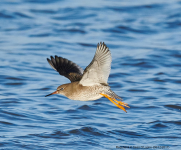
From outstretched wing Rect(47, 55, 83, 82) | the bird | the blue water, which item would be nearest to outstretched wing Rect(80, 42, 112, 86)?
the bird

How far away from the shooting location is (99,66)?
237 inches

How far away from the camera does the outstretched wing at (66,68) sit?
6.96 m

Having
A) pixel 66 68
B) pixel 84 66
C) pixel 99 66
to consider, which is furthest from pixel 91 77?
pixel 84 66

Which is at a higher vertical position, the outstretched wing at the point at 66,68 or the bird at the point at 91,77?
the outstretched wing at the point at 66,68

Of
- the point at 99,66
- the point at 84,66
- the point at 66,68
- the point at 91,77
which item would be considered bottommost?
the point at 91,77

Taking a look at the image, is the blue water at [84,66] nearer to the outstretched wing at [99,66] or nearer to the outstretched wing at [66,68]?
the outstretched wing at [66,68]

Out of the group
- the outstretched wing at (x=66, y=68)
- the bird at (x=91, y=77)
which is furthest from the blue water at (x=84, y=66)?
the outstretched wing at (x=66, y=68)

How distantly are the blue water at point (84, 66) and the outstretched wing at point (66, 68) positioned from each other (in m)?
1.09

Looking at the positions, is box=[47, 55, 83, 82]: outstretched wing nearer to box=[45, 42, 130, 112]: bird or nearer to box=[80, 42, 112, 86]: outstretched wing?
box=[45, 42, 130, 112]: bird

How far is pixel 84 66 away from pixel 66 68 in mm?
3615

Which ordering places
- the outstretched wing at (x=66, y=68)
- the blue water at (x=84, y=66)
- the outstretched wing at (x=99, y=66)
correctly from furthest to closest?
the blue water at (x=84, y=66), the outstretched wing at (x=66, y=68), the outstretched wing at (x=99, y=66)

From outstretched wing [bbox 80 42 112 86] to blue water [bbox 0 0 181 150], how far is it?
51.6 inches

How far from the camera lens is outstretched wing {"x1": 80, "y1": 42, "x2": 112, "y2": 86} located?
5.93 metres

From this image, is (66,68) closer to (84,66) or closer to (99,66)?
(99,66)
